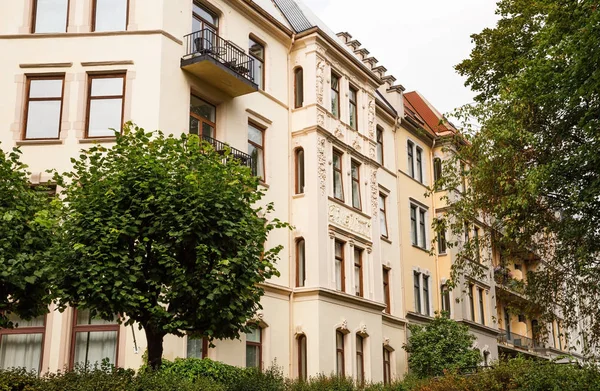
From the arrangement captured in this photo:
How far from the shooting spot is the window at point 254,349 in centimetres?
2445

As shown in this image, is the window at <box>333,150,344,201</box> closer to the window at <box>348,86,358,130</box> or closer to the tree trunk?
the window at <box>348,86,358,130</box>

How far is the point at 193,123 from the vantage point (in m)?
24.3

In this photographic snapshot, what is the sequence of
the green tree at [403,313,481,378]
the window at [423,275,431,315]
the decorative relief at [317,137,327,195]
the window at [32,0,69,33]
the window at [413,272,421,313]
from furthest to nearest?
1. the window at [423,275,431,315]
2. the window at [413,272,421,313]
3. the green tree at [403,313,481,378]
4. the decorative relief at [317,137,327,195]
5. the window at [32,0,69,33]

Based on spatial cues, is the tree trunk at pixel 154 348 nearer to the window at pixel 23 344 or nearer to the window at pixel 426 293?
the window at pixel 23 344

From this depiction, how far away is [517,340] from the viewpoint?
46281 millimetres

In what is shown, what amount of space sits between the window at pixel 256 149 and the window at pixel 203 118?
6.04 ft

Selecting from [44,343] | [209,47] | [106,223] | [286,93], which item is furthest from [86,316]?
[286,93]

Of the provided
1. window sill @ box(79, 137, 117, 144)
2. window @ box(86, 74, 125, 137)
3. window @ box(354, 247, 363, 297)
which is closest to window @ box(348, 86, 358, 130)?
window @ box(354, 247, 363, 297)

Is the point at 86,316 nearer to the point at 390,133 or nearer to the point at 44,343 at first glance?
the point at 44,343

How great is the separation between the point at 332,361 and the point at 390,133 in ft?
43.8

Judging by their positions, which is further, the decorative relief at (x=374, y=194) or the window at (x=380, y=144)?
the window at (x=380, y=144)

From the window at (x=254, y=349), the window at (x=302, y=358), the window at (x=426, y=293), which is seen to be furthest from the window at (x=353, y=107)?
the window at (x=254, y=349)

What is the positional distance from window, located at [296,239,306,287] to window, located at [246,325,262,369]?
8.64 ft

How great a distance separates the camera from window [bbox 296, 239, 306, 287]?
26.9m
